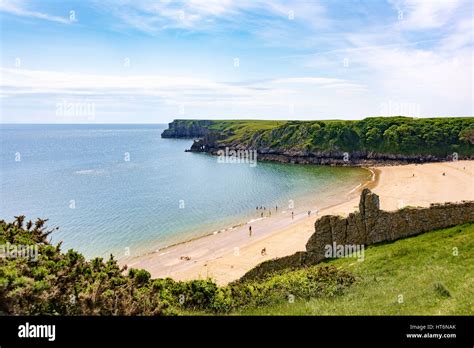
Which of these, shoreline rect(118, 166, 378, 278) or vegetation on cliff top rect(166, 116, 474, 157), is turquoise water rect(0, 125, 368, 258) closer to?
shoreline rect(118, 166, 378, 278)

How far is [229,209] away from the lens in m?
70.1

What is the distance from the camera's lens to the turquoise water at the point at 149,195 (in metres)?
56.1

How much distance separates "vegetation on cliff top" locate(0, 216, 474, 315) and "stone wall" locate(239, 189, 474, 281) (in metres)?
Answer: 1.07

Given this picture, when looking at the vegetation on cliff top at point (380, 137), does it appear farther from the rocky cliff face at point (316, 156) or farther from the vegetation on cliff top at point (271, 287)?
the vegetation on cliff top at point (271, 287)

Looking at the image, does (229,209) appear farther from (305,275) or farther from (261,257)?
(305,275)

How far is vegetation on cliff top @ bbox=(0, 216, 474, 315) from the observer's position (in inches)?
431

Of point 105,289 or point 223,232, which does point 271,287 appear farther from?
point 223,232

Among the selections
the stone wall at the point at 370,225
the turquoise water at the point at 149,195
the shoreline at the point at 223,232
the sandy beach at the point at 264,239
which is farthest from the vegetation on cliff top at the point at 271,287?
the turquoise water at the point at 149,195

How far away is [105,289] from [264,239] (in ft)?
130

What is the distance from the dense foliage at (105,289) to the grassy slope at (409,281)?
4.15 feet
